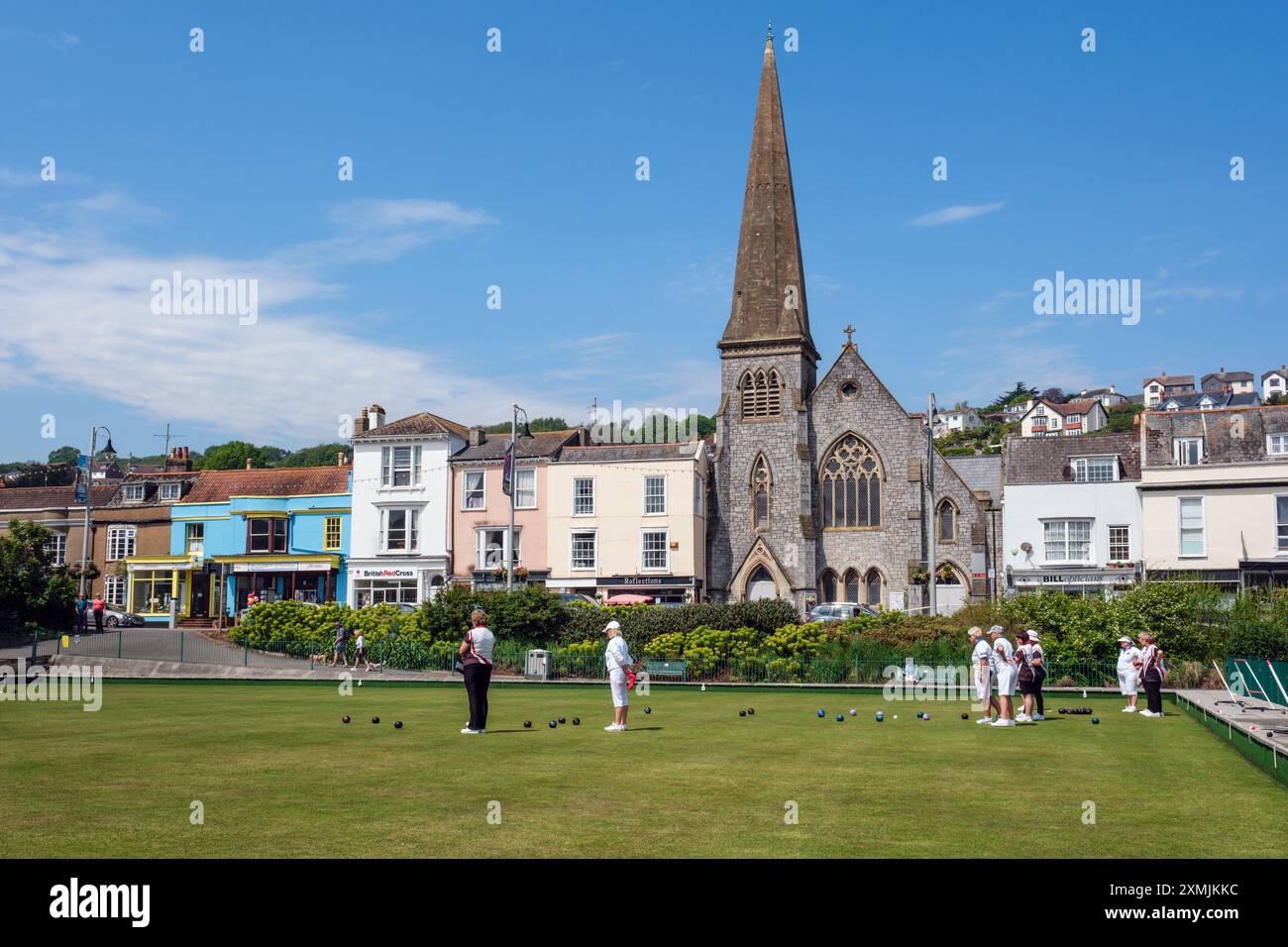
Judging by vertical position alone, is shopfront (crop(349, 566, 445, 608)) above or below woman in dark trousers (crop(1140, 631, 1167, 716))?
above

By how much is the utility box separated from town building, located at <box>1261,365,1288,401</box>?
16647cm

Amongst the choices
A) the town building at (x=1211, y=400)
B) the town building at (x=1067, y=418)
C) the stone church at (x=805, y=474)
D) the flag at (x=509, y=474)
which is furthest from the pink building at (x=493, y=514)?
the town building at (x=1211, y=400)

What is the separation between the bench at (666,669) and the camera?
34781mm

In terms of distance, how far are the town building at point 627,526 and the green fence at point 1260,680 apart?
32727 millimetres

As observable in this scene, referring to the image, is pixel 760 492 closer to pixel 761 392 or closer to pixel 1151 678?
pixel 761 392

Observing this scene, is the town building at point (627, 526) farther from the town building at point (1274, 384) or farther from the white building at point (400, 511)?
the town building at point (1274, 384)

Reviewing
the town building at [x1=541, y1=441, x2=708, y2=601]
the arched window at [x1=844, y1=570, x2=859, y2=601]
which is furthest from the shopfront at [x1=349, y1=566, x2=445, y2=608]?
the arched window at [x1=844, y1=570, x2=859, y2=601]

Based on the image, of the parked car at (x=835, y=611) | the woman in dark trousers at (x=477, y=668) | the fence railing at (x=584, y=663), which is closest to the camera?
the woman in dark trousers at (x=477, y=668)

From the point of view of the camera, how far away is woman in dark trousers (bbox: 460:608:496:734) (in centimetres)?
1803

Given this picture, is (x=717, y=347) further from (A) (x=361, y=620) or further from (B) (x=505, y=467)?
(A) (x=361, y=620)

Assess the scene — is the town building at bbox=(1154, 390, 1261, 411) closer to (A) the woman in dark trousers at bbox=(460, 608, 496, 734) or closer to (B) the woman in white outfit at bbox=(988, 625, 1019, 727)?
(B) the woman in white outfit at bbox=(988, 625, 1019, 727)

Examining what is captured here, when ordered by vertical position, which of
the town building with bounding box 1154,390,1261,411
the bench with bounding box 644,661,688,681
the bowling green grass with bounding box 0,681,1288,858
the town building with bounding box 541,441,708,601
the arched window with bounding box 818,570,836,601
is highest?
the town building with bounding box 1154,390,1261,411

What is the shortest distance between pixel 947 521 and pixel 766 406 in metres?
11.0
